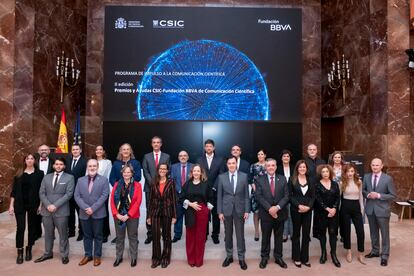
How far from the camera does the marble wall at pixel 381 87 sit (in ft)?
27.0

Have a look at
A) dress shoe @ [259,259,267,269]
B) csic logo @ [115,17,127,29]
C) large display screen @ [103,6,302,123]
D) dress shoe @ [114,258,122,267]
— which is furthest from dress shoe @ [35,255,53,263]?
csic logo @ [115,17,127,29]

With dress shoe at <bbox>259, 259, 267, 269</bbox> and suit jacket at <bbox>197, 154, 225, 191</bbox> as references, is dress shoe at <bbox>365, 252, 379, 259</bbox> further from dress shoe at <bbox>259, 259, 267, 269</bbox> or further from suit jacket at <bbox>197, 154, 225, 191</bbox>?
suit jacket at <bbox>197, 154, 225, 191</bbox>

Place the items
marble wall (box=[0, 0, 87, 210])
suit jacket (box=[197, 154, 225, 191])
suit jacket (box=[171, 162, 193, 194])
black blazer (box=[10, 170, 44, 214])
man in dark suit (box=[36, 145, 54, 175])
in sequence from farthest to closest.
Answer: marble wall (box=[0, 0, 87, 210]), man in dark suit (box=[36, 145, 54, 175]), suit jacket (box=[197, 154, 225, 191]), suit jacket (box=[171, 162, 193, 194]), black blazer (box=[10, 170, 44, 214])

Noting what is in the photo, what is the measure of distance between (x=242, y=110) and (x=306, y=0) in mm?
3981

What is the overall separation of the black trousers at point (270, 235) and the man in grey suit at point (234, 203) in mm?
263

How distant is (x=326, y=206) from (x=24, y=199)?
4.20 meters

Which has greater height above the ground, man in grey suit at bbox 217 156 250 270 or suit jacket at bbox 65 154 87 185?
suit jacket at bbox 65 154 87 185

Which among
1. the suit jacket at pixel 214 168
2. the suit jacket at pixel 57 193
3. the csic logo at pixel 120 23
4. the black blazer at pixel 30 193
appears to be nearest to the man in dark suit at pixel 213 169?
the suit jacket at pixel 214 168

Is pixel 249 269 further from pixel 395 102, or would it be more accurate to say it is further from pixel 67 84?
pixel 67 84

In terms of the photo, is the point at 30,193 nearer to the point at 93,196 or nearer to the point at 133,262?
the point at 93,196

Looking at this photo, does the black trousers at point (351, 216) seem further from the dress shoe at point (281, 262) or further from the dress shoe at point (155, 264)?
the dress shoe at point (155, 264)

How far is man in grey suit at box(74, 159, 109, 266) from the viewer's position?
16.4 feet

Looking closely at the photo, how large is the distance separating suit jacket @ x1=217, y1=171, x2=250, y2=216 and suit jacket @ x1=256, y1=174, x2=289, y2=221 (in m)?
0.19

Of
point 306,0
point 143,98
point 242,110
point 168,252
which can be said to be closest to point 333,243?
point 168,252
